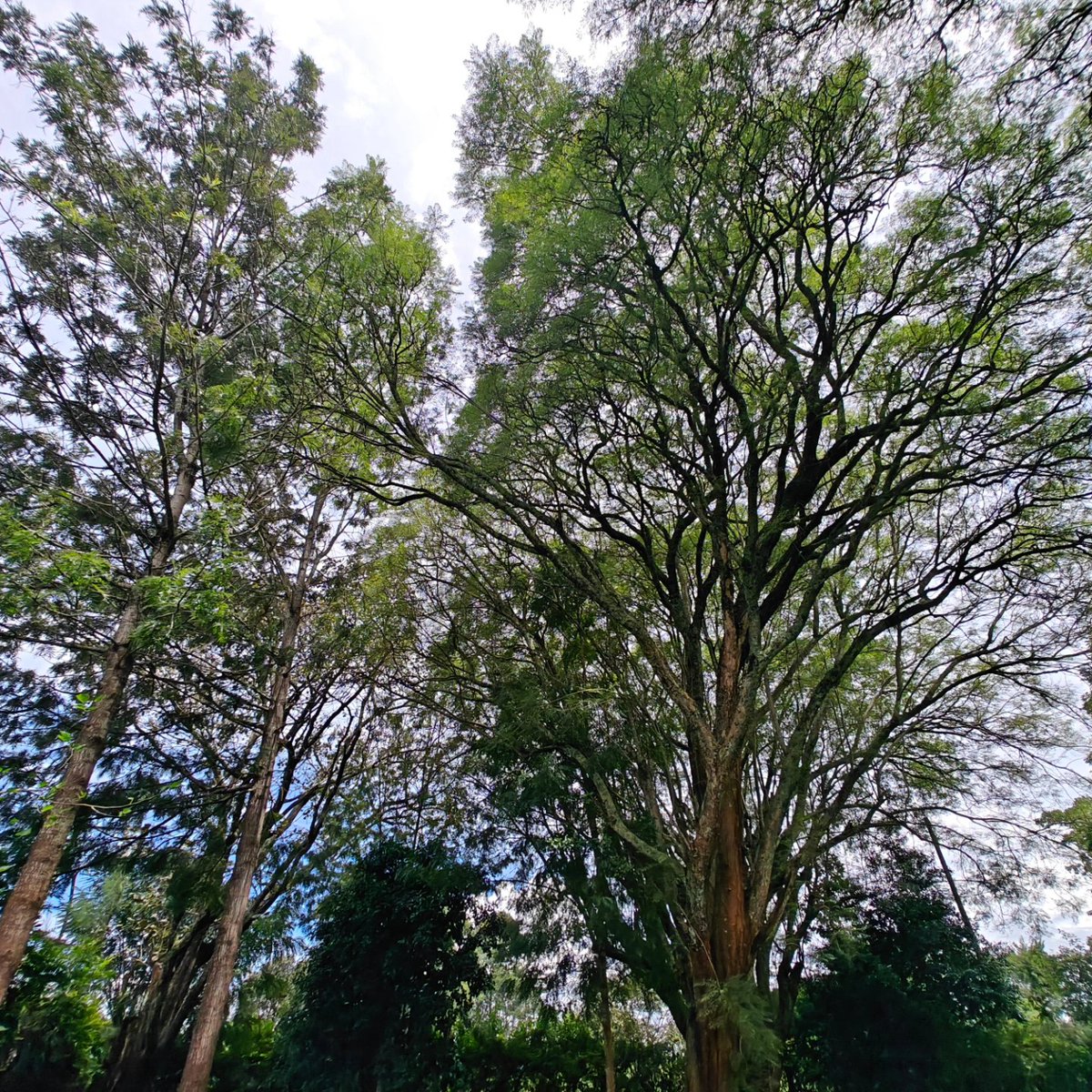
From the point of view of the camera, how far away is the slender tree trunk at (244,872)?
5.61 meters

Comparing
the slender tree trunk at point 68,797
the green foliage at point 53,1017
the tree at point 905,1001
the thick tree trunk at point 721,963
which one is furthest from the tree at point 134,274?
the tree at point 905,1001

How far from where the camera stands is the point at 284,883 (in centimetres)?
742

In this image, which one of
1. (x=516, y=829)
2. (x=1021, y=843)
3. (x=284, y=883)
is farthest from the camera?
(x=284, y=883)

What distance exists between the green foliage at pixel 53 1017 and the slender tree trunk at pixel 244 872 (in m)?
1.10

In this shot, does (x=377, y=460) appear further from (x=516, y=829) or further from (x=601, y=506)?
(x=516, y=829)

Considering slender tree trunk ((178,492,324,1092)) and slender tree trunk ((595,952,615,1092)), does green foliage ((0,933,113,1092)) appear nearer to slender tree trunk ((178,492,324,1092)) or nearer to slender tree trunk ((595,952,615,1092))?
slender tree trunk ((178,492,324,1092))

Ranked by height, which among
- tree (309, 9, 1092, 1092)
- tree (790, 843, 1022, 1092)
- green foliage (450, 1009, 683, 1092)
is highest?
tree (309, 9, 1092, 1092)

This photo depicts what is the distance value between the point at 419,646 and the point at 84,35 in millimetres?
6763

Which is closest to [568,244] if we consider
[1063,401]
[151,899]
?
[1063,401]

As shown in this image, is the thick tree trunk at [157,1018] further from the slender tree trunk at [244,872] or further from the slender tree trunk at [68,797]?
the slender tree trunk at [68,797]

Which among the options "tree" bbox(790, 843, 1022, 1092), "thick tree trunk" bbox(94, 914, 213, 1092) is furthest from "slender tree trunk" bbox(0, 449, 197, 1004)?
"tree" bbox(790, 843, 1022, 1092)

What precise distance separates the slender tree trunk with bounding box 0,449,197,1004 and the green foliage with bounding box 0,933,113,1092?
2.19 meters

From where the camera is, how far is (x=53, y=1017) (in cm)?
581

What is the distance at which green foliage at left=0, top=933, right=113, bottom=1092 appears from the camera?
5.60 meters
